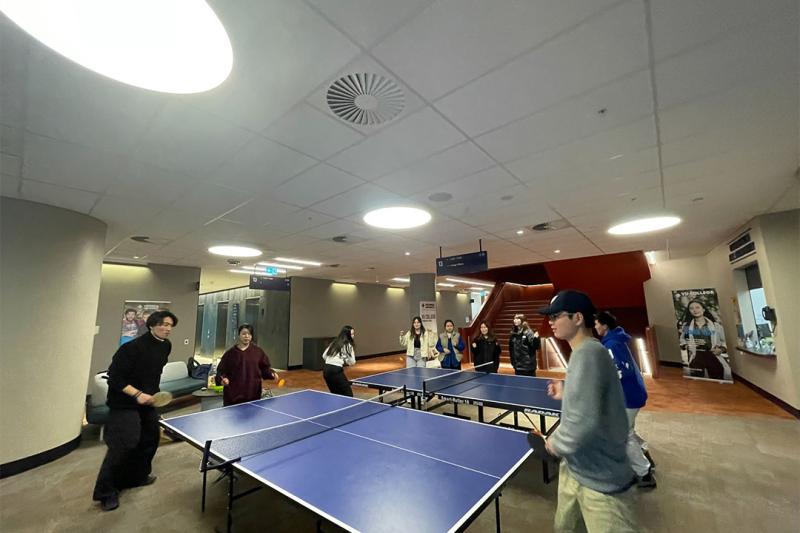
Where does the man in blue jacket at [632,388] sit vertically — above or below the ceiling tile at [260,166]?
below

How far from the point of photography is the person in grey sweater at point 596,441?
1428 mm

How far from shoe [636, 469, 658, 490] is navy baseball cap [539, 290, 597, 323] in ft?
9.06

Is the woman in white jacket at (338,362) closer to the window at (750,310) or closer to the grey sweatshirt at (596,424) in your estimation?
the grey sweatshirt at (596,424)

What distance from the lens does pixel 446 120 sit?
2730 mm

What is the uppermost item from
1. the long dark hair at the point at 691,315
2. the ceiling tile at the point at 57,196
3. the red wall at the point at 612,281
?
the ceiling tile at the point at 57,196

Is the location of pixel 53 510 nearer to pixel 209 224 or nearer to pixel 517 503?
pixel 209 224

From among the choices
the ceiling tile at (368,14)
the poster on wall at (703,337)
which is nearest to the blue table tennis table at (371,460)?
the ceiling tile at (368,14)

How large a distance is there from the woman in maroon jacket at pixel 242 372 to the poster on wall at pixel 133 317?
677 centimetres

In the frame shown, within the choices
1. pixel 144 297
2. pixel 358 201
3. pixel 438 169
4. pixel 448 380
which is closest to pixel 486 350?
pixel 448 380

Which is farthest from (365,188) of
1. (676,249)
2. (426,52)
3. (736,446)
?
(676,249)

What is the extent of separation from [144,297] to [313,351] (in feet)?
17.8

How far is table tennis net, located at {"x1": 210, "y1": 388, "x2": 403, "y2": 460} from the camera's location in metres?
2.16

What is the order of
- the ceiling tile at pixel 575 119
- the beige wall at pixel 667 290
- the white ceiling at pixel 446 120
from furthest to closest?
the beige wall at pixel 667 290
the ceiling tile at pixel 575 119
the white ceiling at pixel 446 120

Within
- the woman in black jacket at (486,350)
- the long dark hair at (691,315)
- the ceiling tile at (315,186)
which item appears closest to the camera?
the ceiling tile at (315,186)
